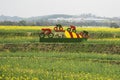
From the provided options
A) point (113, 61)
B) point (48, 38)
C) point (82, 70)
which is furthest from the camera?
point (48, 38)

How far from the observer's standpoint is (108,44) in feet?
123

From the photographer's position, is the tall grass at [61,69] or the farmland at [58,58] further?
the farmland at [58,58]

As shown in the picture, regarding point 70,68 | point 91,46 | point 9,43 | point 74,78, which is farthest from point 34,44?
point 74,78

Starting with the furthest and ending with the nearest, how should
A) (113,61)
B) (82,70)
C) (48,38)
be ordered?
(48,38) < (113,61) < (82,70)

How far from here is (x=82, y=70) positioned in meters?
21.4

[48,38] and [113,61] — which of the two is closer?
[113,61]

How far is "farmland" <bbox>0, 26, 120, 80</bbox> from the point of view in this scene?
55.3 feet

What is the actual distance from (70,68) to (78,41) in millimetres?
17677

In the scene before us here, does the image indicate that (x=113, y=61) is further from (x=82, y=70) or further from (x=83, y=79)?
(x=83, y=79)

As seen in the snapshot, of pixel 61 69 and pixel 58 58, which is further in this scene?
pixel 58 58

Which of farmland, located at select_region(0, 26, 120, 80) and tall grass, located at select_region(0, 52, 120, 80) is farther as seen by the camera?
farmland, located at select_region(0, 26, 120, 80)

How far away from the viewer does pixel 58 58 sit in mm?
28500

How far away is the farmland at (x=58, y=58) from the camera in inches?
663

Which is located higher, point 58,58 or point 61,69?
point 61,69
